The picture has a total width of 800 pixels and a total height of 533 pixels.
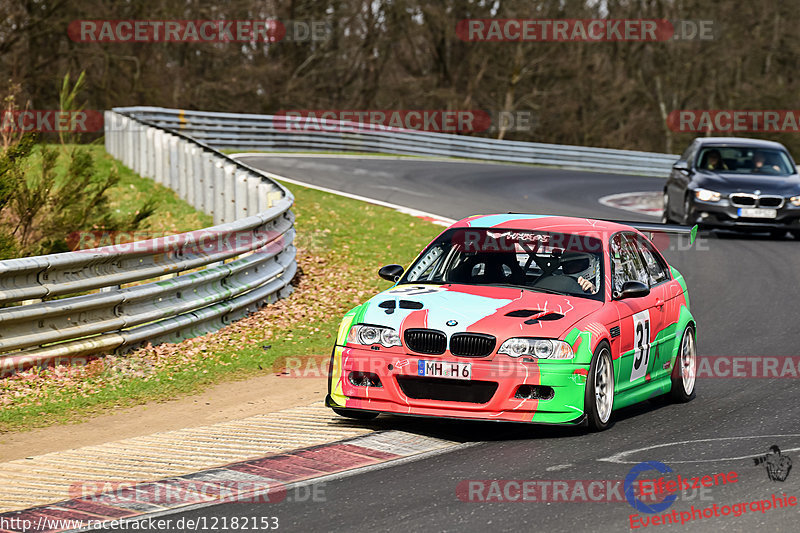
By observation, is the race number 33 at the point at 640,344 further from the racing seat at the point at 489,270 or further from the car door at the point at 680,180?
the car door at the point at 680,180

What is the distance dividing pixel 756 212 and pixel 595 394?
40.2ft

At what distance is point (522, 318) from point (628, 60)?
177 feet

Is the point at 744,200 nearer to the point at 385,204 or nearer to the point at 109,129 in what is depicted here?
the point at 385,204

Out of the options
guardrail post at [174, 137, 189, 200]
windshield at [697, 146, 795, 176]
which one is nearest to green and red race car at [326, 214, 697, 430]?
windshield at [697, 146, 795, 176]

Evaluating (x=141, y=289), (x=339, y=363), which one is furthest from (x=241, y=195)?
(x=339, y=363)

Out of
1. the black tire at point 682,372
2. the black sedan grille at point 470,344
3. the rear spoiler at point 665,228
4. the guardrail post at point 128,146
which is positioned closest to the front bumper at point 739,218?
the rear spoiler at point 665,228

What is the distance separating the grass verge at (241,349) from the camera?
9.02 m

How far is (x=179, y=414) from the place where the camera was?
9016mm

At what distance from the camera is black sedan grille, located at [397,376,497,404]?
764cm

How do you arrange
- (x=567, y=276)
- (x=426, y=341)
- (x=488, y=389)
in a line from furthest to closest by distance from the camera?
(x=567, y=276)
(x=426, y=341)
(x=488, y=389)

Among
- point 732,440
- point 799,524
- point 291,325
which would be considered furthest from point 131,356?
point 799,524

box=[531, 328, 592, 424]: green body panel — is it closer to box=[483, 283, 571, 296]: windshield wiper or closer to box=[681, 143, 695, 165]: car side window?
box=[483, 283, 571, 296]: windshield wiper

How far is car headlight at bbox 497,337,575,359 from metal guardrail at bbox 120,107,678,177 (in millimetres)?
22521

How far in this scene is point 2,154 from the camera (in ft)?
39.2
